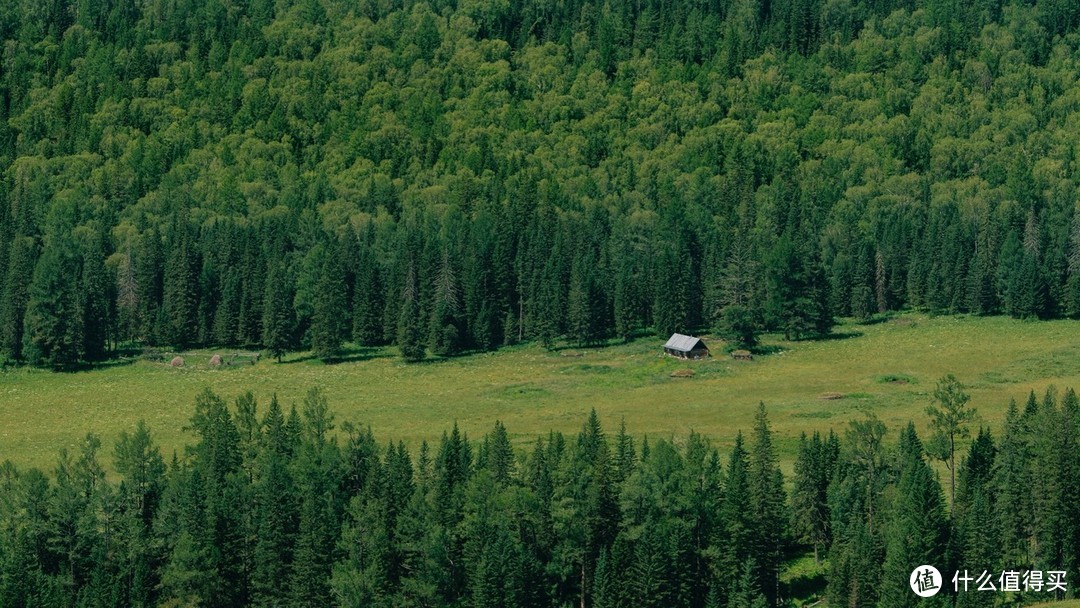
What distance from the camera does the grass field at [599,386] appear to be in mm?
138125

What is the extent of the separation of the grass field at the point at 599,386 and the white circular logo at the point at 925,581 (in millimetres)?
30882

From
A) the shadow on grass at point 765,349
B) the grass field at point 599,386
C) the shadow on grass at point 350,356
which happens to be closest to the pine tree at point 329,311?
the shadow on grass at point 350,356

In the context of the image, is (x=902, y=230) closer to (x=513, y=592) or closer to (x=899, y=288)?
(x=899, y=288)

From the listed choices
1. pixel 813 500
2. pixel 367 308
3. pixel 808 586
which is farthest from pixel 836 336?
pixel 808 586

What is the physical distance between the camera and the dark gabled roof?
533 feet

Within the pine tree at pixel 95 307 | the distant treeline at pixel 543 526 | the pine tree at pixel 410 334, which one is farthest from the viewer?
the pine tree at pixel 95 307

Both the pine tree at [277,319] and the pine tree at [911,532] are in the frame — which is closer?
the pine tree at [911,532]

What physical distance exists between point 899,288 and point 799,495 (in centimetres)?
8909

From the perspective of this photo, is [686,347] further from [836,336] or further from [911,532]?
[911,532]

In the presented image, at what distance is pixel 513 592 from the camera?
9425 cm

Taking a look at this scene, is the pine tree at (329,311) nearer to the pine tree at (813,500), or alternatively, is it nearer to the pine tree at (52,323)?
the pine tree at (52,323)

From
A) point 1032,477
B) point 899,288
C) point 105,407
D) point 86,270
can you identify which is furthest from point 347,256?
point 1032,477

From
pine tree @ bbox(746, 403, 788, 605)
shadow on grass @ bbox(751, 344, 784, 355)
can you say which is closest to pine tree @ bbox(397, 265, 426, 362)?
shadow on grass @ bbox(751, 344, 784, 355)

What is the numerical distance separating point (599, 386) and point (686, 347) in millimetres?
12923
